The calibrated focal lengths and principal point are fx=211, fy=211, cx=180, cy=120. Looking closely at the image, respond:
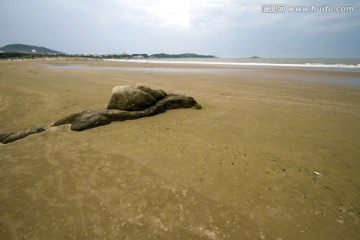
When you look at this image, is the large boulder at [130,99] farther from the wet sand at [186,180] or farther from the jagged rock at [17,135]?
the jagged rock at [17,135]

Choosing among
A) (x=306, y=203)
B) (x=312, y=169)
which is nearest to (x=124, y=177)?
(x=306, y=203)

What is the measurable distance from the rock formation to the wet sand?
1.37ft

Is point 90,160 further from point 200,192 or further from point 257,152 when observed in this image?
point 257,152

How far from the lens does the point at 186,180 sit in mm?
4242

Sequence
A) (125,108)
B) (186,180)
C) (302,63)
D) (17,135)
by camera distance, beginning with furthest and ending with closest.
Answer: (302,63) < (125,108) < (17,135) < (186,180)

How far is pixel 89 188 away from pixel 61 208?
581 millimetres

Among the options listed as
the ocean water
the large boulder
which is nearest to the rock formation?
the large boulder

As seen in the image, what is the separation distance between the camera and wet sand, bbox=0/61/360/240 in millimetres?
3202

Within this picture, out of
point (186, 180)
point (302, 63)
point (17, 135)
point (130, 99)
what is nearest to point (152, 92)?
point (130, 99)

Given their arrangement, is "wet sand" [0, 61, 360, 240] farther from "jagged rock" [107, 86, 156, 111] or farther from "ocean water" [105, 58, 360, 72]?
"ocean water" [105, 58, 360, 72]

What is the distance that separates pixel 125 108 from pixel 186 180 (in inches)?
188

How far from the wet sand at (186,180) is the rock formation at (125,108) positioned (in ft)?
1.37

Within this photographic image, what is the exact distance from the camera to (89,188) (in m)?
4.04

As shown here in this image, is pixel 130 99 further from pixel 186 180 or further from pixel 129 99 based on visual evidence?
pixel 186 180
